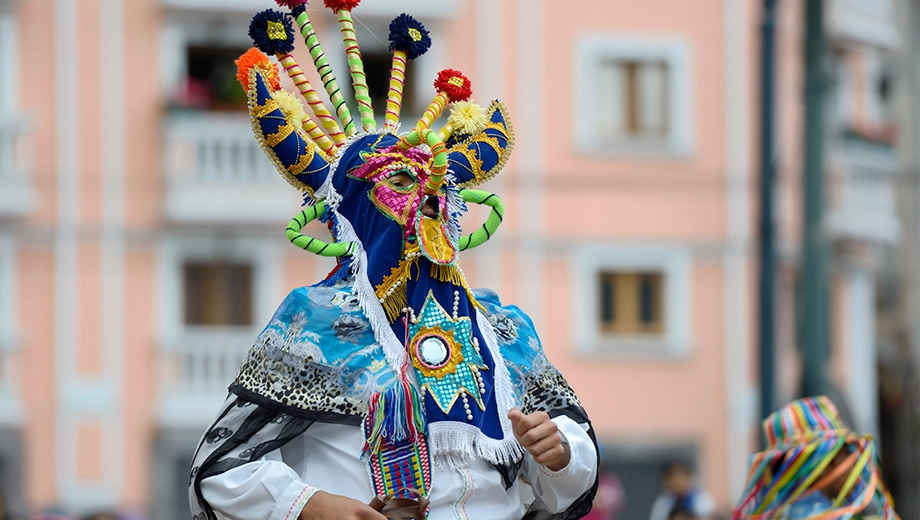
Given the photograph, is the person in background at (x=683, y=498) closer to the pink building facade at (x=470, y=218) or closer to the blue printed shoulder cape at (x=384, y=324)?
the blue printed shoulder cape at (x=384, y=324)

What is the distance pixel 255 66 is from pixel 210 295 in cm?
1434

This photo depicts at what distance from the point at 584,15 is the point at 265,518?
15.6 metres

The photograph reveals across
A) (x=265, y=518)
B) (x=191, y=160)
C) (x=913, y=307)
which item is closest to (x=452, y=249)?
(x=265, y=518)

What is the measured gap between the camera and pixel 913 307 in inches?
874

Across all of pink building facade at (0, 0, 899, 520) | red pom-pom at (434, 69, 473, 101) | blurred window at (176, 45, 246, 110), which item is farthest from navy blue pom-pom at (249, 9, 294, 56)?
blurred window at (176, 45, 246, 110)

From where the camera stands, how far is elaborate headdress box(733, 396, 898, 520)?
526cm

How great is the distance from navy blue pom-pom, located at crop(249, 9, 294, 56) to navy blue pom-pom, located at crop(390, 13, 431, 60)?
0.97 ft

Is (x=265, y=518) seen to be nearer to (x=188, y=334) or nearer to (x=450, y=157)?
(x=450, y=157)

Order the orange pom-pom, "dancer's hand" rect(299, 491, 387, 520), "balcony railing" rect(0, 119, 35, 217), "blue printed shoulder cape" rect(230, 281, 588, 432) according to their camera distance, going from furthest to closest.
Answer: "balcony railing" rect(0, 119, 35, 217)
the orange pom-pom
"blue printed shoulder cape" rect(230, 281, 588, 432)
"dancer's hand" rect(299, 491, 387, 520)

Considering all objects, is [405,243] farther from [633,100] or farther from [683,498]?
[633,100]

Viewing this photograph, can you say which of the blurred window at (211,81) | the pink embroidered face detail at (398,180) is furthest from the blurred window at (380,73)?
the pink embroidered face detail at (398,180)

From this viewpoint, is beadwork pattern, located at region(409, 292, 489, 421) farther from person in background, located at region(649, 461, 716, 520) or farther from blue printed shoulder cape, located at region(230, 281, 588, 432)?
person in background, located at region(649, 461, 716, 520)

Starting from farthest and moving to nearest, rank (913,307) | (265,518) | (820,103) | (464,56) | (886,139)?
(913,307), (886,139), (464,56), (820,103), (265,518)

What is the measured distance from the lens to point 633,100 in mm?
18594
